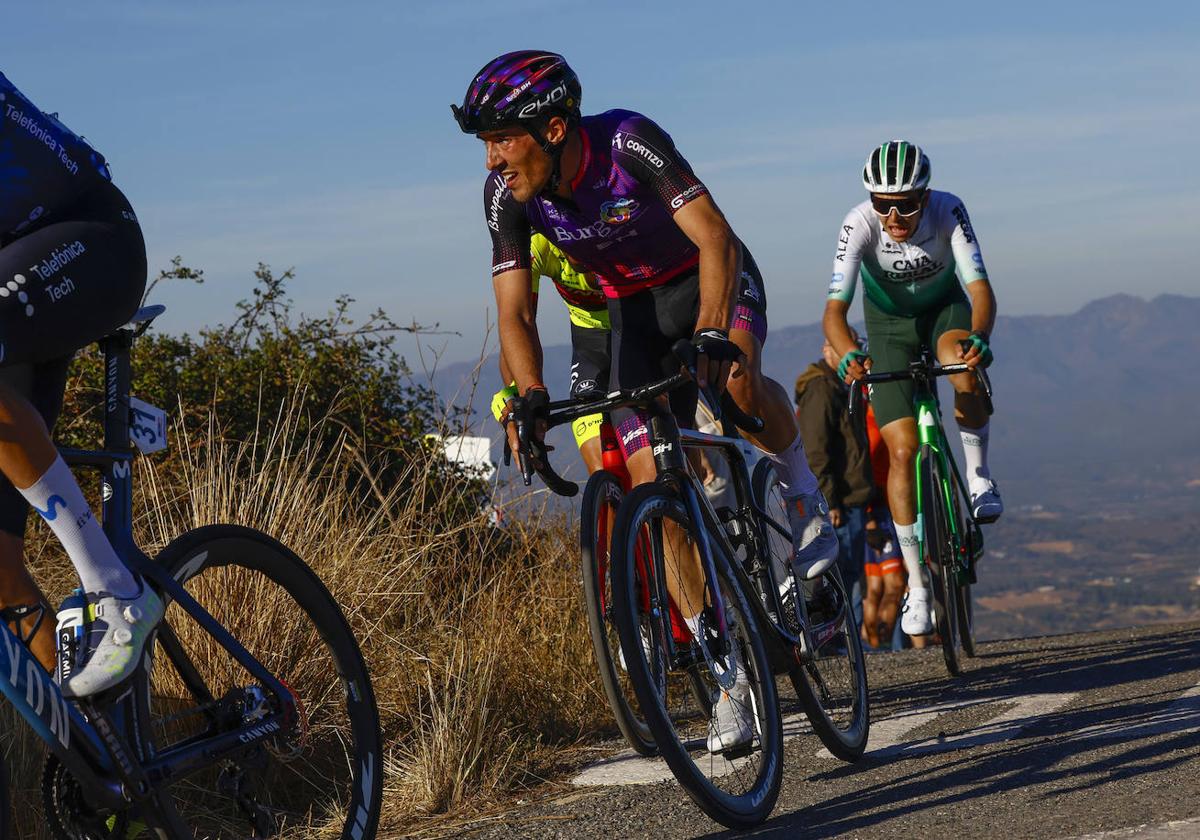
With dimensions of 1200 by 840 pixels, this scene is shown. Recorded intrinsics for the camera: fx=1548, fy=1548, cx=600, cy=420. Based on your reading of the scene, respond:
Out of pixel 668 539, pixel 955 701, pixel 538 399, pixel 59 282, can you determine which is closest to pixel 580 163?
pixel 538 399

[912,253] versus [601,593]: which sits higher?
[912,253]

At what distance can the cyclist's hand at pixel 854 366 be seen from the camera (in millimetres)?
7770

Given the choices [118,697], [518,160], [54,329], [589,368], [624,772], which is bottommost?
[624,772]

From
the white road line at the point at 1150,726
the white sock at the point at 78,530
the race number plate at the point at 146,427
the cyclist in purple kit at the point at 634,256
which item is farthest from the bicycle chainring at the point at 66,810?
the white road line at the point at 1150,726

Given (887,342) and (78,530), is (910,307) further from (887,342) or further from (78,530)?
(78,530)

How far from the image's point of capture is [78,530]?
3.29 metres

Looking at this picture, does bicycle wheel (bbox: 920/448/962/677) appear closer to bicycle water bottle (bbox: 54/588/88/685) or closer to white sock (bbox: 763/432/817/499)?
white sock (bbox: 763/432/817/499)

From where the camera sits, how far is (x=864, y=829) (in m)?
4.06

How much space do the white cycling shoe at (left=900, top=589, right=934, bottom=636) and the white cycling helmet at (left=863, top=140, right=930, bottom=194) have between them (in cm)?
208

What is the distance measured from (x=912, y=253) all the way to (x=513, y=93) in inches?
164

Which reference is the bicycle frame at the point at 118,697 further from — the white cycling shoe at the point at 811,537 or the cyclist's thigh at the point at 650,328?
the white cycling shoe at the point at 811,537

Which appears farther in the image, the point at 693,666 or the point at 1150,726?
the point at 1150,726

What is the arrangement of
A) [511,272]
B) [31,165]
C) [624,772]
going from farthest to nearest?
[624,772]
[511,272]
[31,165]

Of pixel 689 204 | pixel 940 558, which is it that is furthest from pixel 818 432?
pixel 689 204
